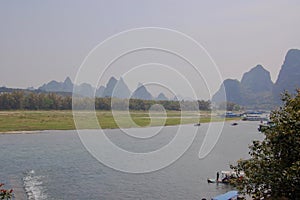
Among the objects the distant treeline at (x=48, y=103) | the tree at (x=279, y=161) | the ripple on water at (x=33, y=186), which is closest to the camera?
the tree at (x=279, y=161)

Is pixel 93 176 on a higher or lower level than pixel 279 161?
lower

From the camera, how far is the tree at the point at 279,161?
28.8ft

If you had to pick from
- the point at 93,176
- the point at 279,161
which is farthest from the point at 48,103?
the point at 279,161

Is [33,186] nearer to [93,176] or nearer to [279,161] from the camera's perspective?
[93,176]

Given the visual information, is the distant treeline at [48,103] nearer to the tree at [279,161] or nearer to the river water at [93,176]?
the river water at [93,176]

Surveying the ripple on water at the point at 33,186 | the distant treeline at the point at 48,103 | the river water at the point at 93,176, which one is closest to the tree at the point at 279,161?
the river water at the point at 93,176

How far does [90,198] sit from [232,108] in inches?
4762

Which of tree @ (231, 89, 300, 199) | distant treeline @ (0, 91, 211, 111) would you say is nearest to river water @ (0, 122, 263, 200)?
tree @ (231, 89, 300, 199)

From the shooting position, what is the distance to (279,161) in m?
9.21

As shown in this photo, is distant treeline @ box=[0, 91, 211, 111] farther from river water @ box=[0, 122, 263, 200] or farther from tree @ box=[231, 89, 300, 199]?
tree @ box=[231, 89, 300, 199]

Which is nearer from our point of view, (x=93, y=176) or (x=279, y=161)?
(x=279, y=161)

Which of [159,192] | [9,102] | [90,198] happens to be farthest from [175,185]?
[9,102]

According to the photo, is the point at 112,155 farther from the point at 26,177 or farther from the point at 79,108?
the point at 79,108

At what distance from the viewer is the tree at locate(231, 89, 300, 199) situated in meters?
8.77
